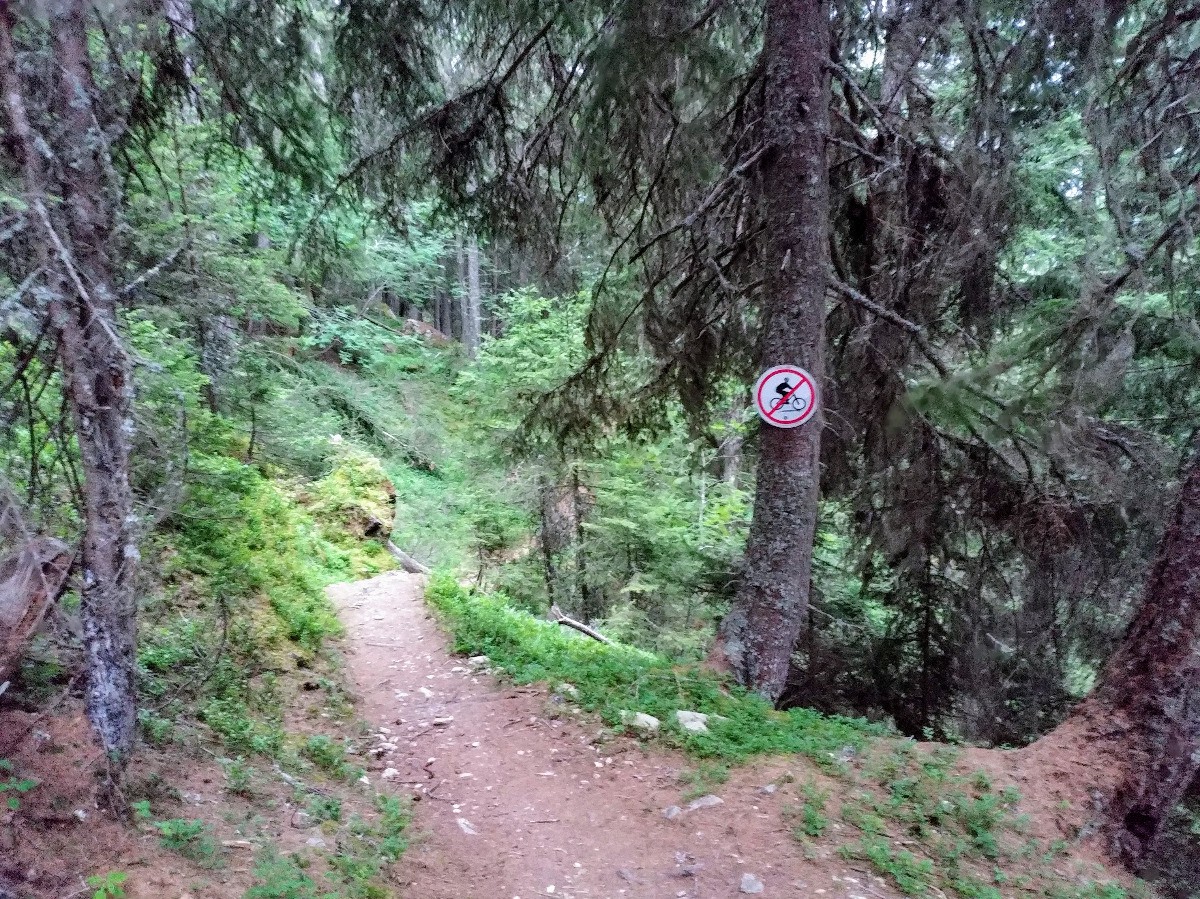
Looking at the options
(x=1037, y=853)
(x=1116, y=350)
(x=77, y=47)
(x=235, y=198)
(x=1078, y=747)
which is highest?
(x=235, y=198)

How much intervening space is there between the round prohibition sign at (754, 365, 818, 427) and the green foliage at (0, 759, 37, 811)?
4.82 m

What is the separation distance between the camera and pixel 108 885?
2602 millimetres

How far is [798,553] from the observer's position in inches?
213

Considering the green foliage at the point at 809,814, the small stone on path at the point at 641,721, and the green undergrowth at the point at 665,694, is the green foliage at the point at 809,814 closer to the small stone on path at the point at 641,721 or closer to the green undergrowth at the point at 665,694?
the green undergrowth at the point at 665,694

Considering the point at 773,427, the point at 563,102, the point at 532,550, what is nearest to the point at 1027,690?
the point at 773,427

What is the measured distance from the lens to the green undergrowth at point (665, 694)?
15.8 feet

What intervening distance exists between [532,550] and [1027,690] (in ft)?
29.4

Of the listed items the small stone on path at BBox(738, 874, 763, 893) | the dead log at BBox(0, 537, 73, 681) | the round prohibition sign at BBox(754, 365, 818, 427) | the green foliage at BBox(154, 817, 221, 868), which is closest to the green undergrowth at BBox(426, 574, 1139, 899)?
the small stone on path at BBox(738, 874, 763, 893)

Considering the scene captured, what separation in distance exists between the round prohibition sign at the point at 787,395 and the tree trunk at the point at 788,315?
12 centimetres

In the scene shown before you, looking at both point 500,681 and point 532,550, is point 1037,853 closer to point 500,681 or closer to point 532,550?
point 500,681

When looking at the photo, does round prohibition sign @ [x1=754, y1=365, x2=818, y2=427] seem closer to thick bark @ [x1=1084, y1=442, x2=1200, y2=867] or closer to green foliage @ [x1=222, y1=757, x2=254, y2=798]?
thick bark @ [x1=1084, y1=442, x2=1200, y2=867]

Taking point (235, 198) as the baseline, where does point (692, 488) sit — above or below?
below

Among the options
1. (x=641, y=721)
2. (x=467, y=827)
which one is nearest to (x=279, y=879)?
(x=467, y=827)

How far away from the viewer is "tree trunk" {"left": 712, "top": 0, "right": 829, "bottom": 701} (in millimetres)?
5207
